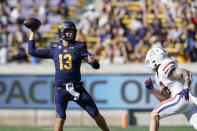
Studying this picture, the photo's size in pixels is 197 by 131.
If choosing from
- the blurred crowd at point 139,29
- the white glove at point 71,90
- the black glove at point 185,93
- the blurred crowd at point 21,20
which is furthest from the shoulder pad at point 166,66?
the blurred crowd at point 21,20

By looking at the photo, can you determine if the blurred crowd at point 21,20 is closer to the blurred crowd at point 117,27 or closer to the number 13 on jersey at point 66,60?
the blurred crowd at point 117,27

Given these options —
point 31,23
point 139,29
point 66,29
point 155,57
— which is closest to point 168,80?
point 155,57

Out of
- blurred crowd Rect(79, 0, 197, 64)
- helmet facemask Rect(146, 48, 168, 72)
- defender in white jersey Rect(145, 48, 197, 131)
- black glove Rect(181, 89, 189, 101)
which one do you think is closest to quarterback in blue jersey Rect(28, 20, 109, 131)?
helmet facemask Rect(146, 48, 168, 72)

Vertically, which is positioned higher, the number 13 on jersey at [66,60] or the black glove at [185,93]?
the number 13 on jersey at [66,60]

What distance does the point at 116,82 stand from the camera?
14.1 metres

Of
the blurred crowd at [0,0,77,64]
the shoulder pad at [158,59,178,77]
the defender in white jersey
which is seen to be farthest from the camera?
the blurred crowd at [0,0,77,64]

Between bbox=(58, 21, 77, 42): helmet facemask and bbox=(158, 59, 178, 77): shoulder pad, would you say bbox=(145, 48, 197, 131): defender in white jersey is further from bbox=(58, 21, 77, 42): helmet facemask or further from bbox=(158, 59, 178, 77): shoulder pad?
bbox=(58, 21, 77, 42): helmet facemask

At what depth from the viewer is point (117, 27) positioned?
1591 centimetres

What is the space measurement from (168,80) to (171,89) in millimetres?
139

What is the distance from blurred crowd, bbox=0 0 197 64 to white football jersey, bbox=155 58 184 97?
707cm

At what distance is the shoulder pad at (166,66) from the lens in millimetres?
7536

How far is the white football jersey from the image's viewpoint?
7.55 m

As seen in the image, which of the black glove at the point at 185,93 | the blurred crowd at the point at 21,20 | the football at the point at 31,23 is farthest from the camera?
the blurred crowd at the point at 21,20

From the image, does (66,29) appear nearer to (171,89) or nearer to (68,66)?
(68,66)
